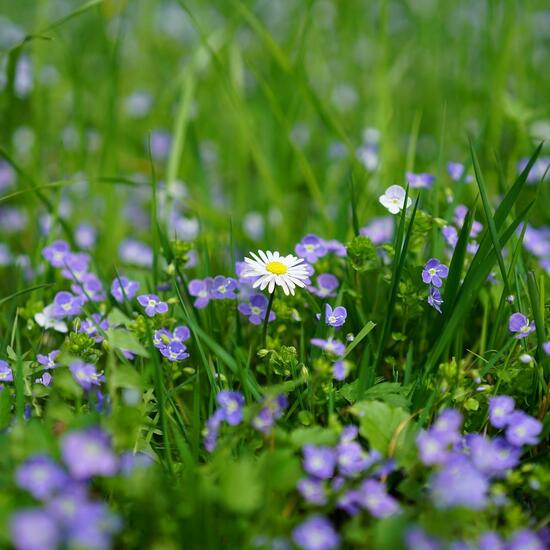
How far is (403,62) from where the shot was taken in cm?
448

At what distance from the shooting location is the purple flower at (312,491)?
145cm

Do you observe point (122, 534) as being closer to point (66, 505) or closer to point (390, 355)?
point (66, 505)

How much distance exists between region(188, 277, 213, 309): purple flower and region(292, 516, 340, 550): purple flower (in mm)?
937

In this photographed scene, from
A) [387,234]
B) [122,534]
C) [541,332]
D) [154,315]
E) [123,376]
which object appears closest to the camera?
[122,534]

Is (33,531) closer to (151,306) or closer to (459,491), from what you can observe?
(459,491)

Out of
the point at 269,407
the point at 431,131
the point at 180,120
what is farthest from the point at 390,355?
the point at 431,131

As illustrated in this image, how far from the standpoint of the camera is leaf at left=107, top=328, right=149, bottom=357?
1875 millimetres

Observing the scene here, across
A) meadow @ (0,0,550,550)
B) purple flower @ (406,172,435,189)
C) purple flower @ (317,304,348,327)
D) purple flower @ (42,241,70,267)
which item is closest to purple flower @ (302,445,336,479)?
meadow @ (0,0,550,550)

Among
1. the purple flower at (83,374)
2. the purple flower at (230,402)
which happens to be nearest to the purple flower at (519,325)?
the purple flower at (230,402)

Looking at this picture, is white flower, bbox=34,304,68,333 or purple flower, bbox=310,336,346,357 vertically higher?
white flower, bbox=34,304,68,333

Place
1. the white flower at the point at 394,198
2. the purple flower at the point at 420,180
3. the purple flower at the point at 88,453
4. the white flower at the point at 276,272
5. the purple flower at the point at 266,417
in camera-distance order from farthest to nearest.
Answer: the purple flower at the point at 420,180, the white flower at the point at 394,198, the white flower at the point at 276,272, the purple flower at the point at 266,417, the purple flower at the point at 88,453

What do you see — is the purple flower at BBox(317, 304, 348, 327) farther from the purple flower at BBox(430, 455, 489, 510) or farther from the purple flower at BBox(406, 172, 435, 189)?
the purple flower at BBox(430, 455, 489, 510)

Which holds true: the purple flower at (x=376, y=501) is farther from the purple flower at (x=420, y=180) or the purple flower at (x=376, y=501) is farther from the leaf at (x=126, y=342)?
the purple flower at (x=420, y=180)

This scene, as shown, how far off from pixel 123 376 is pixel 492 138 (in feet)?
8.50
